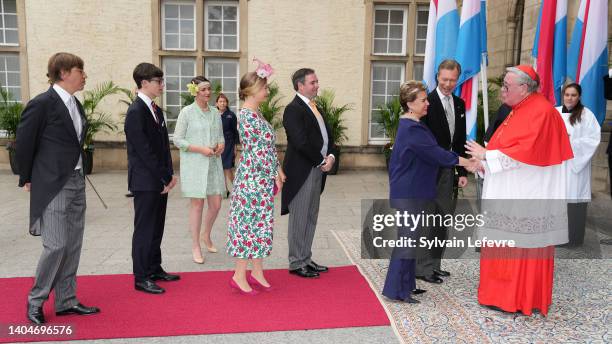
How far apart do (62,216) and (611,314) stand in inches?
152

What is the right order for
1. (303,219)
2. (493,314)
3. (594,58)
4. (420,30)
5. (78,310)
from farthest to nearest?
1. (420,30)
2. (594,58)
3. (303,219)
4. (493,314)
5. (78,310)

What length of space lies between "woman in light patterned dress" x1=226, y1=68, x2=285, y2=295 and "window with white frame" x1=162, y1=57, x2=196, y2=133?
291 inches

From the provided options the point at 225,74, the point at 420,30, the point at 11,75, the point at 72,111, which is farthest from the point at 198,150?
the point at 11,75

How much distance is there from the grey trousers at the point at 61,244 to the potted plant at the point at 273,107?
7.16 m

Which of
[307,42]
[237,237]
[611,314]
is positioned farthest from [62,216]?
[307,42]

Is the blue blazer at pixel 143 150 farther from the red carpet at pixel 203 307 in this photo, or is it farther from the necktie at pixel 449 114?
the necktie at pixel 449 114

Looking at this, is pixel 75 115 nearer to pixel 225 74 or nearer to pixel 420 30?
pixel 225 74

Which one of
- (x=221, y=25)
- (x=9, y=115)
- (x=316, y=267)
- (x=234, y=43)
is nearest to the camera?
(x=316, y=267)

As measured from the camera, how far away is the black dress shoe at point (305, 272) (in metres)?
4.59

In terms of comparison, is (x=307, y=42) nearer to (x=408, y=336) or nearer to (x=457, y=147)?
(x=457, y=147)

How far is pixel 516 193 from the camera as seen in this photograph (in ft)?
12.0

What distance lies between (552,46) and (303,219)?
363 cm

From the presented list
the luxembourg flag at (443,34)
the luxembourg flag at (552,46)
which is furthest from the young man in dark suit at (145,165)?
the luxembourg flag at (552,46)

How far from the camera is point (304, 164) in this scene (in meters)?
4.50
